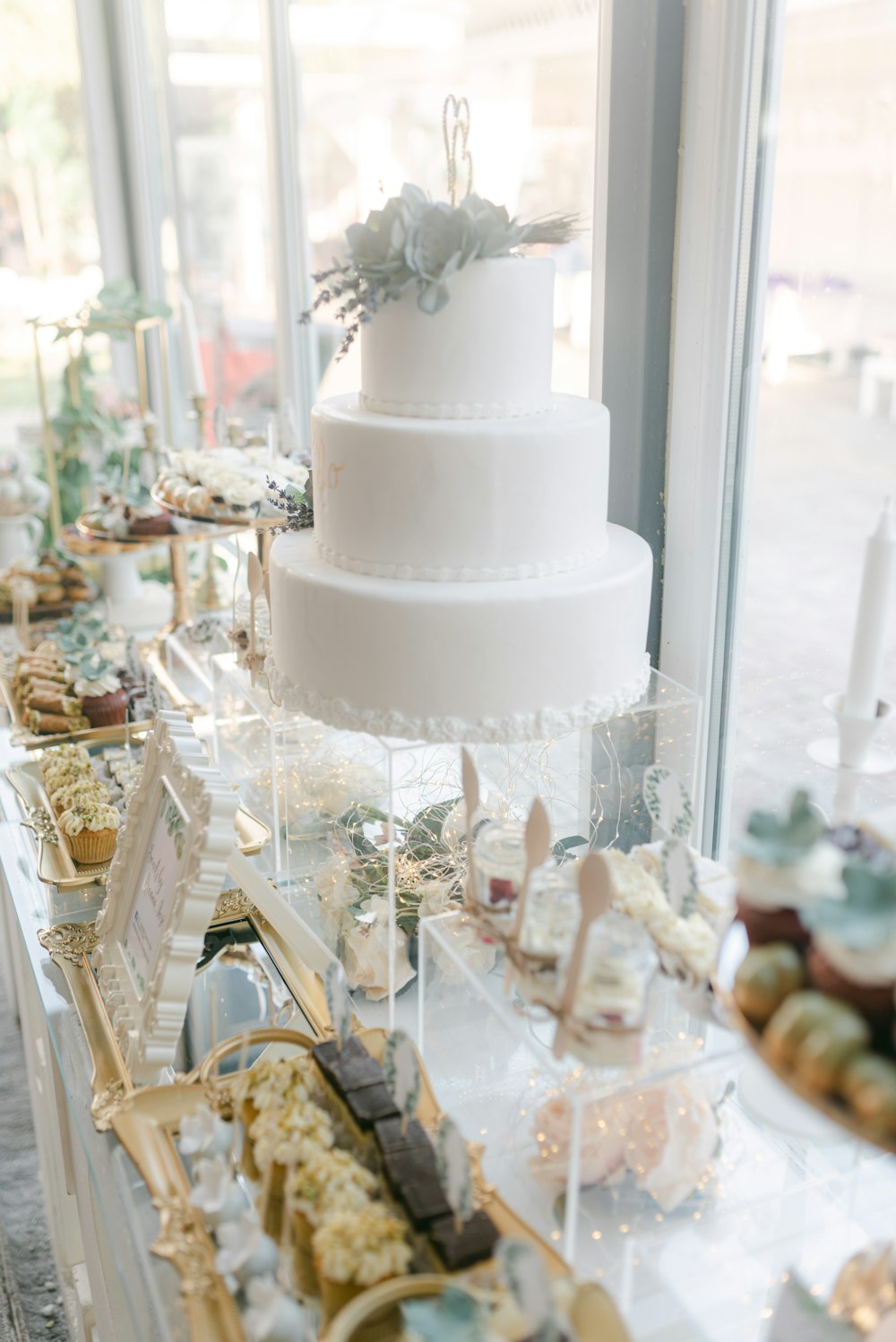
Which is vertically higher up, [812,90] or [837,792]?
[812,90]

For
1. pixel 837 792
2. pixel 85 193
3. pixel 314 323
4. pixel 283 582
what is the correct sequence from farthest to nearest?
pixel 85 193 < pixel 314 323 < pixel 283 582 < pixel 837 792

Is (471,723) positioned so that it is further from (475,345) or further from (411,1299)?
(411,1299)

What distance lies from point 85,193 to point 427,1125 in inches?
138

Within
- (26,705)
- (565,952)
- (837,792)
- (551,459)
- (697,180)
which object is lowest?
(26,705)

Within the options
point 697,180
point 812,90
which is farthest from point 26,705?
point 812,90

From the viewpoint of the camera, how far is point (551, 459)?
1055 mm

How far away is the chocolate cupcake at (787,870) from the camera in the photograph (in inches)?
27.4

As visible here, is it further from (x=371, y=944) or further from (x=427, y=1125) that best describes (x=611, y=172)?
(x=427, y=1125)

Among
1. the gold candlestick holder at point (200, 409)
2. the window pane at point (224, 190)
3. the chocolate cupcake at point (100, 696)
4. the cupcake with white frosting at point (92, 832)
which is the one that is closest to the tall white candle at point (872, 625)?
the cupcake with white frosting at point (92, 832)

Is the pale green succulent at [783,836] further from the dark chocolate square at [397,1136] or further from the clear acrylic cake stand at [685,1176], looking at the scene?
the dark chocolate square at [397,1136]

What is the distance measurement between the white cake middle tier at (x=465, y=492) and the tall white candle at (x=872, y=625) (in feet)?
1.05

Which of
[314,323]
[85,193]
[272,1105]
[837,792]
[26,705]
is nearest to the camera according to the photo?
[837,792]

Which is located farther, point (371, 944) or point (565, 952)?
point (371, 944)

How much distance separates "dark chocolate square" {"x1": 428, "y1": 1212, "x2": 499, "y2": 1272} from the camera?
34.1 inches
